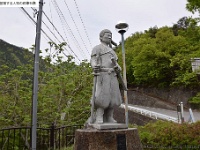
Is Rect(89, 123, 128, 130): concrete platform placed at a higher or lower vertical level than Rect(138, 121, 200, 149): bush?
higher

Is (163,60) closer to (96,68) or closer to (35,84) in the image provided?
(35,84)

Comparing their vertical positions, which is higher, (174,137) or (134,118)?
(174,137)

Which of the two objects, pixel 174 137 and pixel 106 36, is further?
pixel 174 137

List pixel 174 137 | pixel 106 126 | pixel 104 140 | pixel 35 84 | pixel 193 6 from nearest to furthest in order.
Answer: pixel 104 140
pixel 106 126
pixel 35 84
pixel 174 137
pixel 193 6

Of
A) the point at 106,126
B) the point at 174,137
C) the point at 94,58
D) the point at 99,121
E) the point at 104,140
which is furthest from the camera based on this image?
the point at 174,137

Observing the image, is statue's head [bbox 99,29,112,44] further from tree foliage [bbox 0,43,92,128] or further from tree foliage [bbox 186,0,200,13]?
tree foliage [bbox 186,0,200,13]

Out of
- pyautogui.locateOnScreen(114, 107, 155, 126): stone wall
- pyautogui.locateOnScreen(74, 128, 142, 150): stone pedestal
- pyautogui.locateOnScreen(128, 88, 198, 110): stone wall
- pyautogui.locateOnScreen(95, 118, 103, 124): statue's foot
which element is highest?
pyautogui.locateOnScreen(128, 88, 198, 110): stone wall

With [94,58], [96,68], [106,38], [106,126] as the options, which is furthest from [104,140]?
[106,38]

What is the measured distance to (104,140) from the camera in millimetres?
3971

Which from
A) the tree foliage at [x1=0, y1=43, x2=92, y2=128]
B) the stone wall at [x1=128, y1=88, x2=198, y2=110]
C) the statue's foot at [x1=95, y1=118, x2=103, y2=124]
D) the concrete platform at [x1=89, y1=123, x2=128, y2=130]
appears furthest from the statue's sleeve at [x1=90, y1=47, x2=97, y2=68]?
the stone wall at [x1=128, y1=88, x2=198, y2=110]

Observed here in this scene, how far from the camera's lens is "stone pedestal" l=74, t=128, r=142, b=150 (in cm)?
395

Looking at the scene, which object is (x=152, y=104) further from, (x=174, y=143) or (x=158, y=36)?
(x=174, y=143)

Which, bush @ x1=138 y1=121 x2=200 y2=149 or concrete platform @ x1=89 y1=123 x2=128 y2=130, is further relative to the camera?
bush @ x1=138 y1=121 x2=200 y2=149

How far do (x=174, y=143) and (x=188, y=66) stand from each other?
1233 cm
